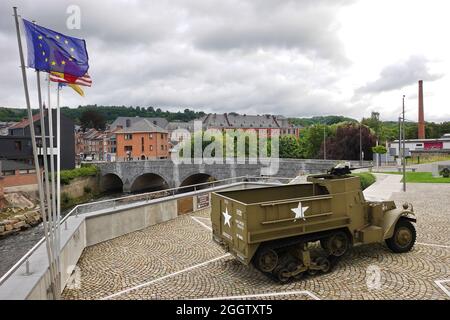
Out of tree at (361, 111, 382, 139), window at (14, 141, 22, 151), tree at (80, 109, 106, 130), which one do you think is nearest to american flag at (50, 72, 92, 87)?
window at (14, 141, 22, 151)

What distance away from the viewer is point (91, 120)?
13112cm

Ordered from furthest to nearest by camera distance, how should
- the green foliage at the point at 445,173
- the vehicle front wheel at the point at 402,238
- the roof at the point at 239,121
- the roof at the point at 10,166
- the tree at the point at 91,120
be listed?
the tree at the point at 91,120, the roof at the point at 239,121, the roof at the point at 10,166, the green foliage at the point at 445,173, the vehicle front wheel at the point at 402,238

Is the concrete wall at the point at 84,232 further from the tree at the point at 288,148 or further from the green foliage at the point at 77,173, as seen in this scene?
the tree at the point at 288,148

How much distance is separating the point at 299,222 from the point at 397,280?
2.75 metres

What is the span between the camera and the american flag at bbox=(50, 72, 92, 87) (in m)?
7.34

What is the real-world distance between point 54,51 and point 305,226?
22.9 feet

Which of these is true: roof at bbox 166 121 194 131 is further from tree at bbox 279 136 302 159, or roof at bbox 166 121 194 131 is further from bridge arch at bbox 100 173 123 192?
tree at bbox 279 136 302 159

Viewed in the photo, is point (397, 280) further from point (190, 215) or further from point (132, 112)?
point (132, 112)

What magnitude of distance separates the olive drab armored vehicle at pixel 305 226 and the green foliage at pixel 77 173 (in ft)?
153

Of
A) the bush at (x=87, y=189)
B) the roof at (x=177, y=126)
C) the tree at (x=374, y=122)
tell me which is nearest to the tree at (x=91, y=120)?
the roof at (x=177, y=126)

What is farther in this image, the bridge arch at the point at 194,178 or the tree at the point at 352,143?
the tree at the point at 352,143

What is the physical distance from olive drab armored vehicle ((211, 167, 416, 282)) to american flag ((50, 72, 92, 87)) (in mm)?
→ 4566

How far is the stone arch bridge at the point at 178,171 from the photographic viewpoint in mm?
43594
